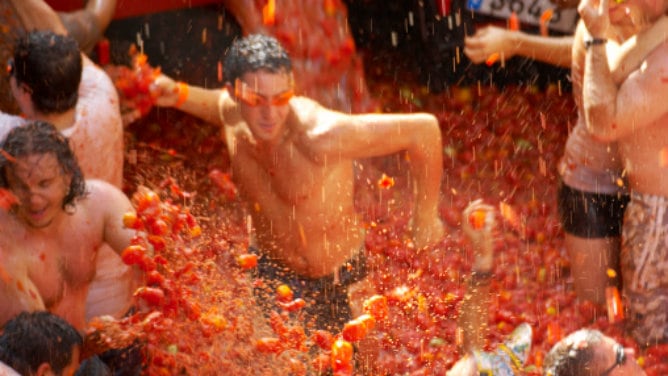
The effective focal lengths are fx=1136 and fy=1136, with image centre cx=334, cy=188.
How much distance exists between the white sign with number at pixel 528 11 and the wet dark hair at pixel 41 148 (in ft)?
11.1

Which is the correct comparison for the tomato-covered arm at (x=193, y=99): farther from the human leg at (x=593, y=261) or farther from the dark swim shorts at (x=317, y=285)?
the human leg at (x=593, y=261)

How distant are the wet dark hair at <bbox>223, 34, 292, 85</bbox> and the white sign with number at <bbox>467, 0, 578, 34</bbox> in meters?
2.61

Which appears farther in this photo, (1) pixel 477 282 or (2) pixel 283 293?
(2) pixel 283 293

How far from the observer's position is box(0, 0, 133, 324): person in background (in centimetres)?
360

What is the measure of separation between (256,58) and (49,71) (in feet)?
2.15

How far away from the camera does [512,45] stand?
13.8 feet

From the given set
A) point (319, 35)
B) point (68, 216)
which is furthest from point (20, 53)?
point (319, 35)

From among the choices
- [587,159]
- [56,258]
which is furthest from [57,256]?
[587,159]

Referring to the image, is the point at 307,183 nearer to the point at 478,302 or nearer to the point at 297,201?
the point at 297,201

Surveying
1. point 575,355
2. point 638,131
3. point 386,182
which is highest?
point 638,131

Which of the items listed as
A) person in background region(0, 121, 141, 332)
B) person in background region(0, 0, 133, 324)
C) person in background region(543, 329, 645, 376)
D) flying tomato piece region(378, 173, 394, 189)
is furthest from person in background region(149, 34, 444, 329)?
flying tomato piece region(378, 173, 394, 189)

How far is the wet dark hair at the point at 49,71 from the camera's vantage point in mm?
3607

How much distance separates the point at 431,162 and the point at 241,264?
0.82 metres

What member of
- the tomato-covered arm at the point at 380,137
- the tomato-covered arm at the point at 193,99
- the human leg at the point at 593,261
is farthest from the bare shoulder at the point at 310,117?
the human leg at the point at 593,261
